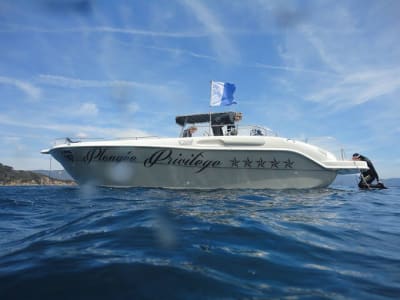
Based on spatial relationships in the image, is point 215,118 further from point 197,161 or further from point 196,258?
point 196,258

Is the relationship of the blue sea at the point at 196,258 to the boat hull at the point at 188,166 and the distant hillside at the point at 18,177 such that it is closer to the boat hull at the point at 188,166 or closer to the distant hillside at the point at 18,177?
the boat hull at the point at 188,166

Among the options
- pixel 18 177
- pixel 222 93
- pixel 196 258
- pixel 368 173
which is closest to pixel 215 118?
pixel 222 93

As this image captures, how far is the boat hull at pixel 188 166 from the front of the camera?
1075 cm

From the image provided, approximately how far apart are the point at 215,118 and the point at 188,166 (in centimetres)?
257

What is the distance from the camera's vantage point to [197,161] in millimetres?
10812

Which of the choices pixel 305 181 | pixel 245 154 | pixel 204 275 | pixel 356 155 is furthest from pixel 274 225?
pixel 356 155

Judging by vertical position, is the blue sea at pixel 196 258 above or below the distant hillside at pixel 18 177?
below

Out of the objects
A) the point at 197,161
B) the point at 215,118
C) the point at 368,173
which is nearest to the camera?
the point at 197,161

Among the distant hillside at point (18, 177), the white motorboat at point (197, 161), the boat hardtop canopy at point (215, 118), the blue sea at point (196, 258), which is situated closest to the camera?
the blue sea at point (196, 258)

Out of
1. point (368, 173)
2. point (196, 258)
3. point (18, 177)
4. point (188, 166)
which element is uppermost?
point (18, 177)

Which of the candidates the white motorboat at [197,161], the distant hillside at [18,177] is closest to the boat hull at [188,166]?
the white motorboat at [197,161]

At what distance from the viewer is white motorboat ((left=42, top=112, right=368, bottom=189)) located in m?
10.8

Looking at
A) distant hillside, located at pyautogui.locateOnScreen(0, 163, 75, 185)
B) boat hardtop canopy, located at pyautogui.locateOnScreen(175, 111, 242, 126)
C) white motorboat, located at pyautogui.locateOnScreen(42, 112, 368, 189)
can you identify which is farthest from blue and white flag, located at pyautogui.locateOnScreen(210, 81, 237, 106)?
distant hillside, located at pyautogui.locateOnScreen(0, 163, 75, 185)

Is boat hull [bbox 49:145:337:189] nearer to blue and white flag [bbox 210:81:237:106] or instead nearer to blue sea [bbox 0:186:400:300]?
blue and white flag [bbox 210:81:237:106]
